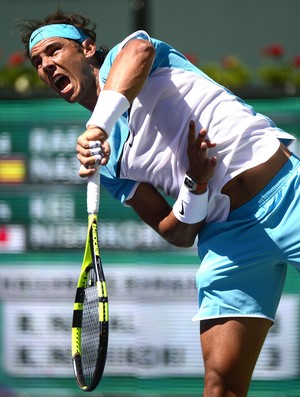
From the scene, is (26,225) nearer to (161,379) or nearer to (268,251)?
(161,379)

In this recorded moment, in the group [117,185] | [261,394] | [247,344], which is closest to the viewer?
[247,344]

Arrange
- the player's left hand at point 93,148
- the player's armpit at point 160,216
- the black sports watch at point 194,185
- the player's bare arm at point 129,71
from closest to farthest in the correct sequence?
1. the player's left hand at point 93,148
2. the player's bare arm at point 129,71
3. the black sports watch at point 194,185
4. the player's armpit at point 160,216

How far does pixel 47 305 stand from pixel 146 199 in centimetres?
216

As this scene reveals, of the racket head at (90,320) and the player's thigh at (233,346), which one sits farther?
the player's thigh at (233,346)

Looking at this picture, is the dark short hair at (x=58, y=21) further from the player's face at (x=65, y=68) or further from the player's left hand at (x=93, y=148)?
the player's left hand at (x=93, y=148)

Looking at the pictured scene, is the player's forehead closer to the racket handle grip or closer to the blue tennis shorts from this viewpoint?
the racket handle grip

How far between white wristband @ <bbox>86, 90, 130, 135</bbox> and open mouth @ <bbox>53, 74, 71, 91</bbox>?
34 centimetres

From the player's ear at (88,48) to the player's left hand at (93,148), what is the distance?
547mm

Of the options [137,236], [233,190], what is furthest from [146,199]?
[137,236]

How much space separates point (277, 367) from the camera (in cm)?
611

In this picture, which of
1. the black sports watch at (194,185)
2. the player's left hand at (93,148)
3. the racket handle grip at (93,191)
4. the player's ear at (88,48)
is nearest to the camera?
the player's left hand at (93,148)

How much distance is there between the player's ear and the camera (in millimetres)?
3981

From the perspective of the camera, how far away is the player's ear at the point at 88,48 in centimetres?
398

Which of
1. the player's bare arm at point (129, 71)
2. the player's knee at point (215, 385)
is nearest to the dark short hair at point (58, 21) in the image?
the player's bare arm at point (129, 71)
